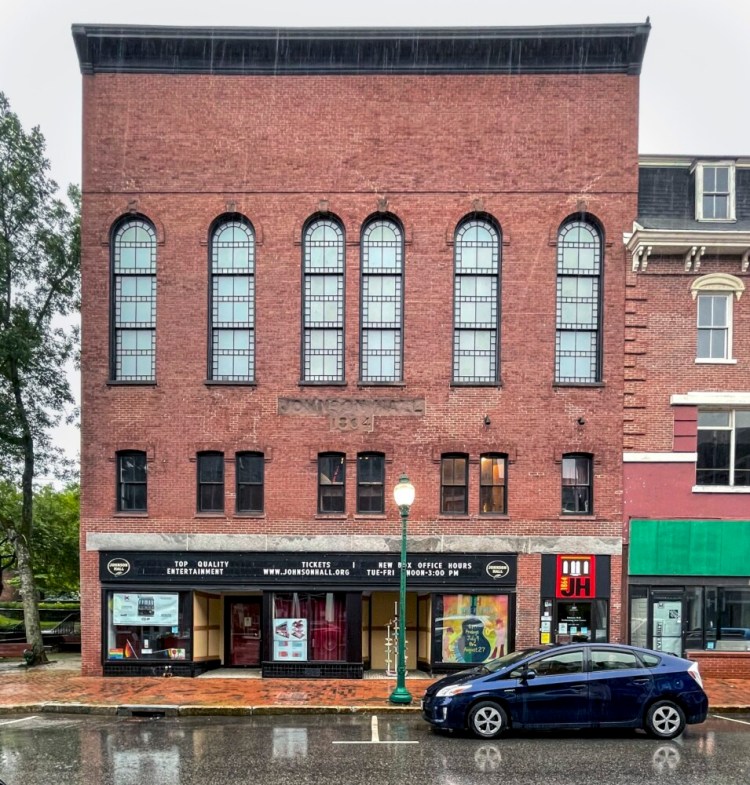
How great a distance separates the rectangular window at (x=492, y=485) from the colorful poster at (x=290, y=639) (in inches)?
210

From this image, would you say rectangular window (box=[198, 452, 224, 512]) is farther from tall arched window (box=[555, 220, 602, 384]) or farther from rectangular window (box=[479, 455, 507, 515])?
tall arched window (box=[555, 220, 602, 384])

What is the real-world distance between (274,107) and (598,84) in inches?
320

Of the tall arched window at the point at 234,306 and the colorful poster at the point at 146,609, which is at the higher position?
the tall arched window at the point at 234,306

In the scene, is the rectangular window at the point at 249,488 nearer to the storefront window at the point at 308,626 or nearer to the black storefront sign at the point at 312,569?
the black storefront sign at the point at 312,569

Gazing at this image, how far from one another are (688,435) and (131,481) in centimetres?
1382

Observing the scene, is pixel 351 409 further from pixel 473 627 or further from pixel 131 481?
pixel 473 627

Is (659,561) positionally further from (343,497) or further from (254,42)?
(254,42)

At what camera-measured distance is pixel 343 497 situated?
56.6 ft

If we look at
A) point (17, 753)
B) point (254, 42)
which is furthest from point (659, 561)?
point (254, 42)

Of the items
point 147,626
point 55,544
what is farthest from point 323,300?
Result: point 55,544

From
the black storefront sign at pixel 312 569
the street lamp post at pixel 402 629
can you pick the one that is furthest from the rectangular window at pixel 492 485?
the street lamp post at pixel 402 629

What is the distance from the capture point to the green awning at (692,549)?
16.6 metres

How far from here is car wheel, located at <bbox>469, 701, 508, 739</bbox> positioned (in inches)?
436

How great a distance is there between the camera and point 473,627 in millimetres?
16781
